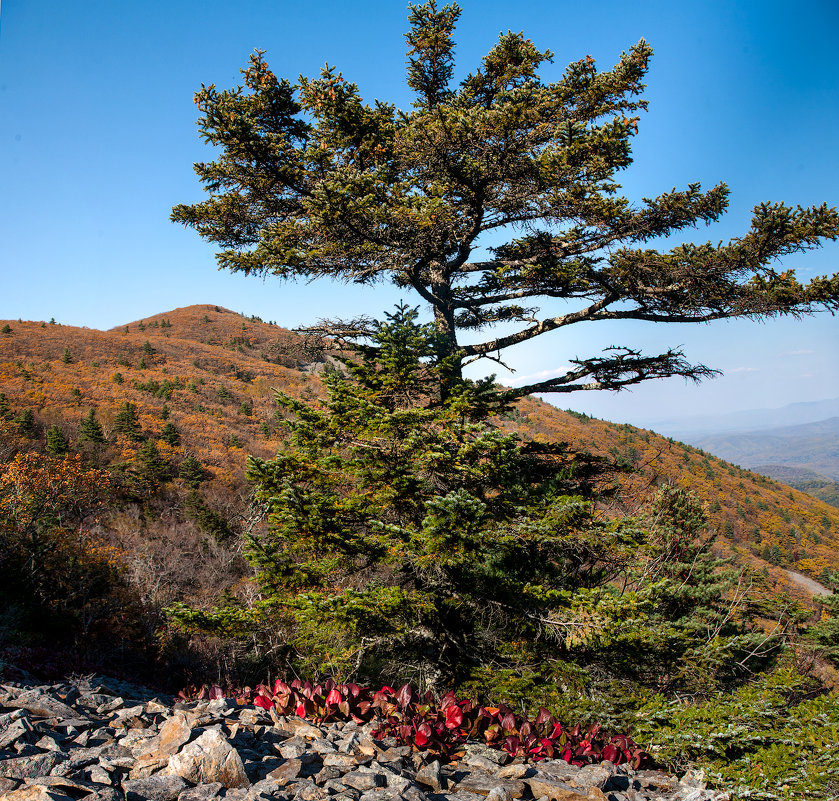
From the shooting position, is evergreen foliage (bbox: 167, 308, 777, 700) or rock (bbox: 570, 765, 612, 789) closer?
rock (bbox: 570, 765, 612, 789)

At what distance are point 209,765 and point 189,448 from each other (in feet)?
84.4

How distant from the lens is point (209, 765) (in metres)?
2.88

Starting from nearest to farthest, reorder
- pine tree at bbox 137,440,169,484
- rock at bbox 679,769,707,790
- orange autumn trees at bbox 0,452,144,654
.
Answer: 1. rock at bbox 679,769,707,790
2. orange autumn trees at bbox 0,452,144,654
3. pine tree at bbox 137,440,169,484

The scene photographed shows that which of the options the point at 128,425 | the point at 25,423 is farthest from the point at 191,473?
the point at 25,423

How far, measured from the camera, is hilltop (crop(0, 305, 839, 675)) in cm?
1406

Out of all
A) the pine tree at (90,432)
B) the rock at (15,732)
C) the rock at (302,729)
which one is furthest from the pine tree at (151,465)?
the rock at (302,729)

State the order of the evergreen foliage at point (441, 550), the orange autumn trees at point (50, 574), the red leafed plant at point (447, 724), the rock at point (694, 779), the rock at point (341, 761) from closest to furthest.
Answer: the rock at point (341, 761) < the rock at point (694, 779) < the red leafed plant at point (447, 724) < the evergreen foliage at point (441, 550) < the orange autumn trees at point (50, 574)

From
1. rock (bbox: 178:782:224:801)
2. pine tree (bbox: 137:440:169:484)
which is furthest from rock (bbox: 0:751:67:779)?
pine tree (bbox: 137:440:169:484)

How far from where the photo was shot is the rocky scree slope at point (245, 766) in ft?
9.05

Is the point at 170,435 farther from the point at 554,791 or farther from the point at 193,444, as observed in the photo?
the point at 554,791

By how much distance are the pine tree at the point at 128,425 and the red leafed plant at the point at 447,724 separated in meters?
24.4

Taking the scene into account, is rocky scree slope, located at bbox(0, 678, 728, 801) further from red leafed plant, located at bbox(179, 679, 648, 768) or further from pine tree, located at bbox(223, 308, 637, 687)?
pine tree, located at bbox(223, 308, 637, 687)

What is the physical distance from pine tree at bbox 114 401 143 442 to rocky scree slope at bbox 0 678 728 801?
77.5ft

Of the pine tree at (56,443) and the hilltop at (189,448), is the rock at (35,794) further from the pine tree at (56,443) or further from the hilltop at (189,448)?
the pine tree at (56,443)
